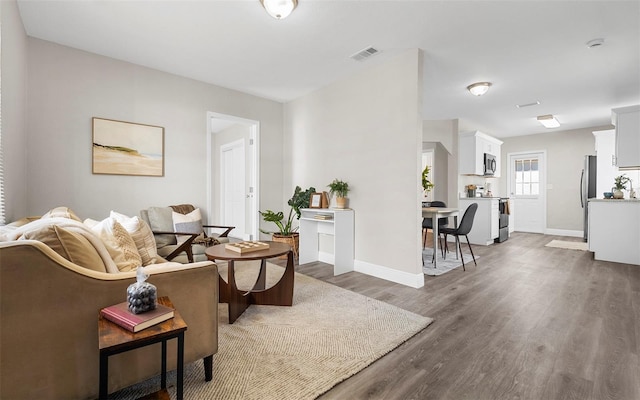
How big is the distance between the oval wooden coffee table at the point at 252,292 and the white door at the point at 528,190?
743 centimetres

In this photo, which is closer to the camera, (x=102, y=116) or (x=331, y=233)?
(x=102, y=116)

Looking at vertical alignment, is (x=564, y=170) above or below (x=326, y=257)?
above

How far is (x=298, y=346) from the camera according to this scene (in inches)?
78.0

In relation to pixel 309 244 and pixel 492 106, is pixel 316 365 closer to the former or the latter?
pixel 309 244

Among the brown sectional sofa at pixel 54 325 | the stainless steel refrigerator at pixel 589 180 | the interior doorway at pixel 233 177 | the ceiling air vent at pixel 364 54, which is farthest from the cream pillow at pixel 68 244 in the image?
the stainless steel refrigerator at pixel 589 180

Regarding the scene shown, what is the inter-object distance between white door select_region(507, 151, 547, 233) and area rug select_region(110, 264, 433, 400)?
6.92m

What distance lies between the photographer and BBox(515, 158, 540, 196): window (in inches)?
299

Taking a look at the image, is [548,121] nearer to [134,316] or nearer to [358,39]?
[358,39]

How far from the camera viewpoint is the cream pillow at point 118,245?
1.67m

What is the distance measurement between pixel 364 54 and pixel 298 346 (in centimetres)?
308

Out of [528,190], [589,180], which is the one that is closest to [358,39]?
[589,180]

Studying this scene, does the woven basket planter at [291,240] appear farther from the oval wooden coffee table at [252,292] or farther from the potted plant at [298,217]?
the oval wooden coffee table at [252,292]

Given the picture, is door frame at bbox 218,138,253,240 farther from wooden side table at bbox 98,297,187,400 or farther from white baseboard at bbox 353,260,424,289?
wooden side table at bbox 98,297,187,400

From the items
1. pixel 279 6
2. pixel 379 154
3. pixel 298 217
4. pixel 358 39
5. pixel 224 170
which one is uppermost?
pixel 358 39
